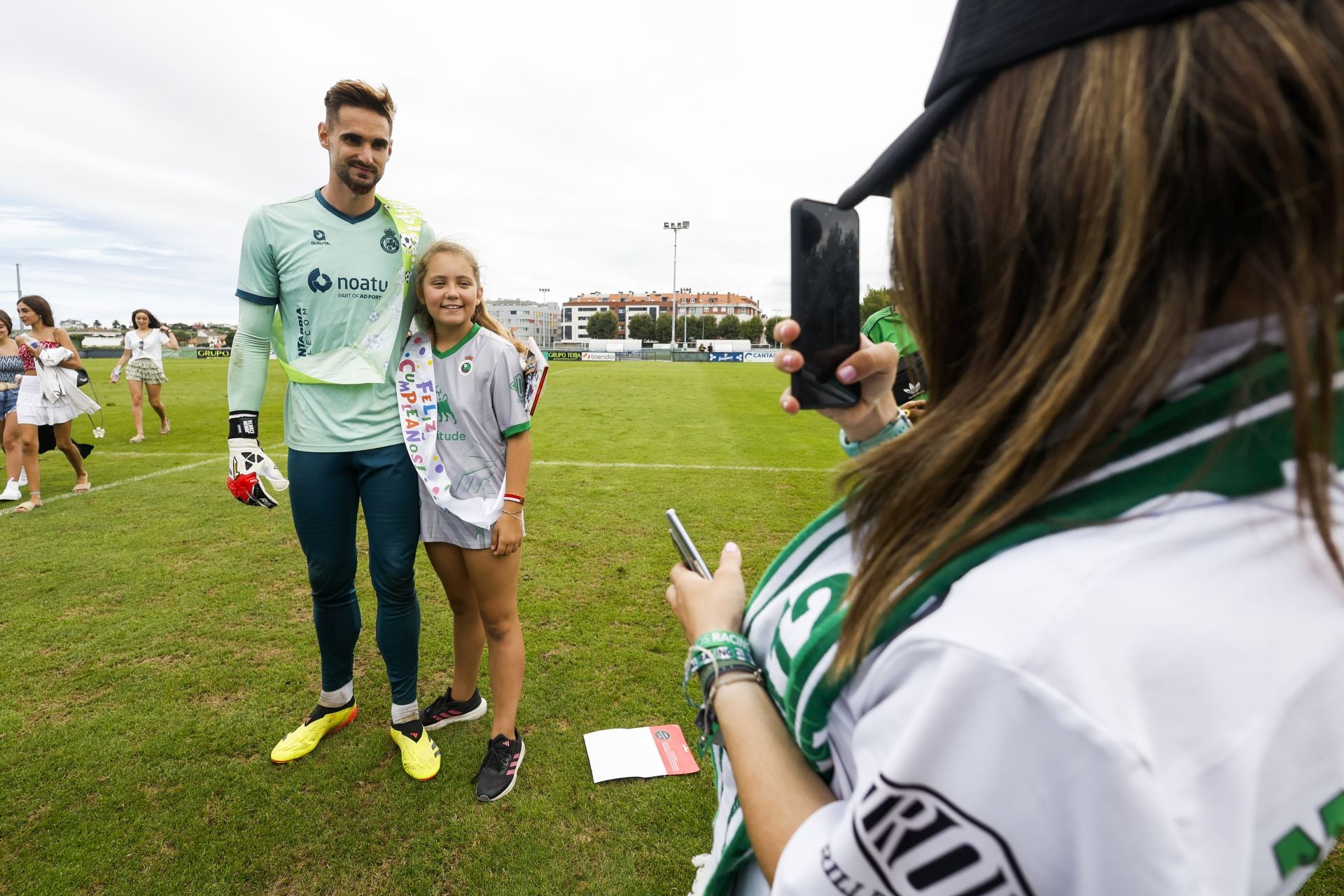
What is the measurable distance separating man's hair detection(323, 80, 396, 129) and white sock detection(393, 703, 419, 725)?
2.30m

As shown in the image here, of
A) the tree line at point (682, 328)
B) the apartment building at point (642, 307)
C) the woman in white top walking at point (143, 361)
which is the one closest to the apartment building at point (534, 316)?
the apartment building at point (642, 307)

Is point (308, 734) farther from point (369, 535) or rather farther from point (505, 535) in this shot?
point (505, 535)

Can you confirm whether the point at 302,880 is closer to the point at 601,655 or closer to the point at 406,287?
the point at 601,655

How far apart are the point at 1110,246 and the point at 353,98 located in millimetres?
2681

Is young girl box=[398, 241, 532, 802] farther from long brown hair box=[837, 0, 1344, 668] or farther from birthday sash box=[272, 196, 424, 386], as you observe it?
long brown hair box=[837, 0, 1344, 668]

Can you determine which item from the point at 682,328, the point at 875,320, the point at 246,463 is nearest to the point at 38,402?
the point at 246,463

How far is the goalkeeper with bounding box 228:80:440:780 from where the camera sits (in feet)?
8.33

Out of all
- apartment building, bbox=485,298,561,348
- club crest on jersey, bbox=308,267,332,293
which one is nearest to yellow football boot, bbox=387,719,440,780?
club crest on jersey, bbox=308,267,332,293

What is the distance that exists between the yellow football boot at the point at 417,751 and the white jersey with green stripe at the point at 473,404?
1.06 m

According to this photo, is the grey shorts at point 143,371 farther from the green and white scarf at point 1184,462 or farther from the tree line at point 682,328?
the tree line at point 682,328

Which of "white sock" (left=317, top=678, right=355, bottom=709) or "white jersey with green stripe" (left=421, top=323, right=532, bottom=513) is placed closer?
"white jersey with green stripe" (left=421, top=323, right=532, bottom=513)

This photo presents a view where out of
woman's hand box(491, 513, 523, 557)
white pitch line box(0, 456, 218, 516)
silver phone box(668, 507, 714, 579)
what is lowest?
white pitch line box(0, 456, 218, 516)

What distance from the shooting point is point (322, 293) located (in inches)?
101

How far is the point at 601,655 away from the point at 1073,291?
11.1ft
